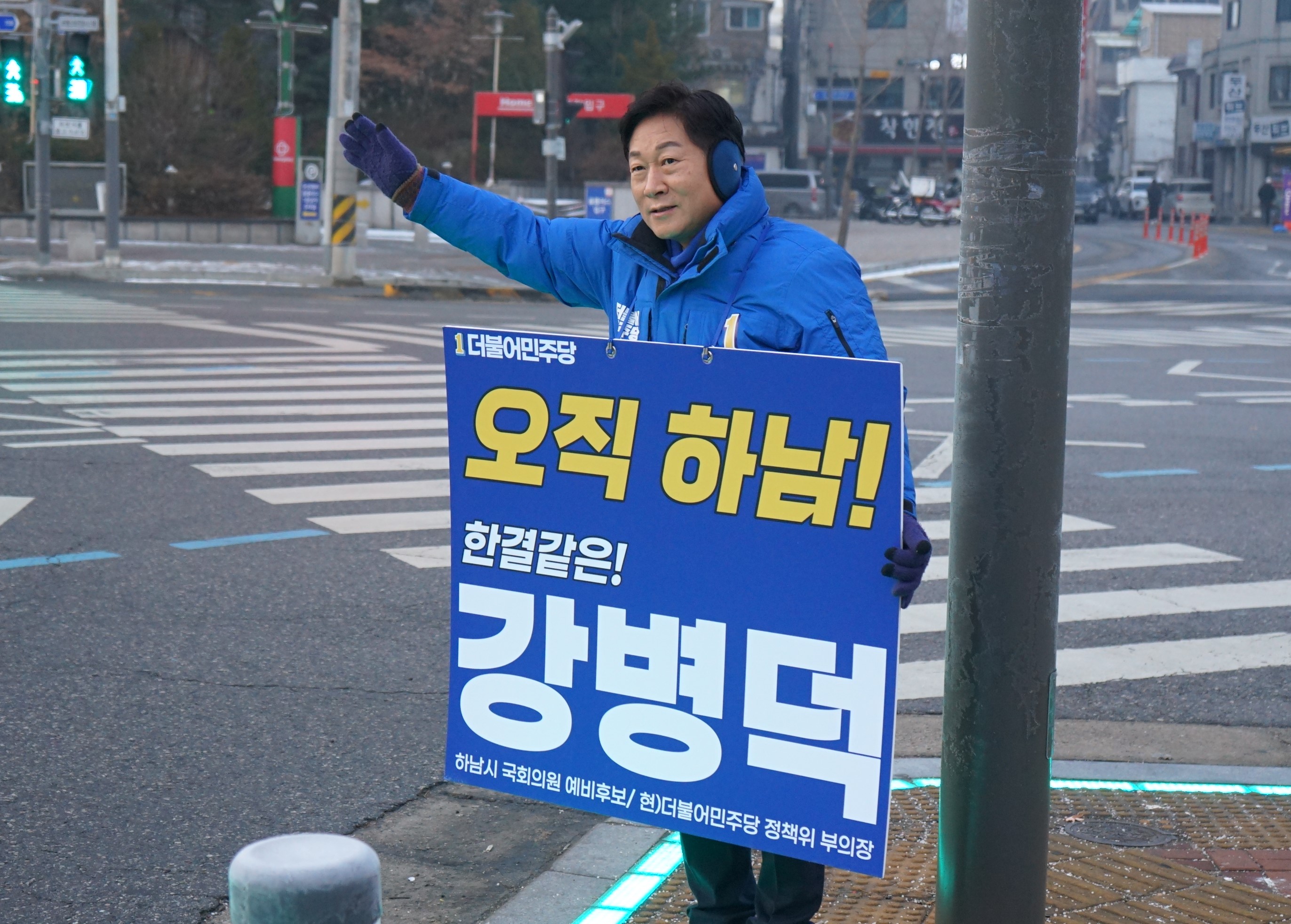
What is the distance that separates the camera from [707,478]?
9.52ft

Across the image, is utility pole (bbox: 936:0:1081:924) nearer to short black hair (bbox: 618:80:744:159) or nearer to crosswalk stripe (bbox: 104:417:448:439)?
short black hair (bbox: 618:80:744:159)

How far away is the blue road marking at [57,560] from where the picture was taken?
23.3ft

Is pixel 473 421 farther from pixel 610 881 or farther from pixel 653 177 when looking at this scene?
pixel 610 881

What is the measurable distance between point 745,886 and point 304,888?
1598 millimetres

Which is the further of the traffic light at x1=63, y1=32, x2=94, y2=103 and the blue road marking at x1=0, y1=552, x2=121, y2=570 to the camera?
the traffic light at x1=63, y1=32, x2=94, y2=103

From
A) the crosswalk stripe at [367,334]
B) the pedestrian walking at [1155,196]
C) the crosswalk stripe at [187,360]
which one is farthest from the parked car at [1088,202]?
the crosswalk stripe at [187,360]

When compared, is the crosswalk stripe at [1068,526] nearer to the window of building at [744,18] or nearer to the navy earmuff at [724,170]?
the navy earmuff at [724,170]

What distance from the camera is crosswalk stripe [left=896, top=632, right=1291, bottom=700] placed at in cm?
580

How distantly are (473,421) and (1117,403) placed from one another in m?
11.5

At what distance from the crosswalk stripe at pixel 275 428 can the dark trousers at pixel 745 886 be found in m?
7.99

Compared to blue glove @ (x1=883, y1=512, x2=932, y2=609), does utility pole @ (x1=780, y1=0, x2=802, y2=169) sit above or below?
above

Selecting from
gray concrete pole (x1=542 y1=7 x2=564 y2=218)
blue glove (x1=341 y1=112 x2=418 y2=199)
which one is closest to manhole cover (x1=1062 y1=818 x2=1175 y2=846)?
blue glove (x1=341 y1=112 x2=418 y2=199)

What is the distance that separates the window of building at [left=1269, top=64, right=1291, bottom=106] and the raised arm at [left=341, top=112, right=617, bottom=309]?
7359 centimetres

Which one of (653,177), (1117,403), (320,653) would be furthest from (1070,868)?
(1117,403)
